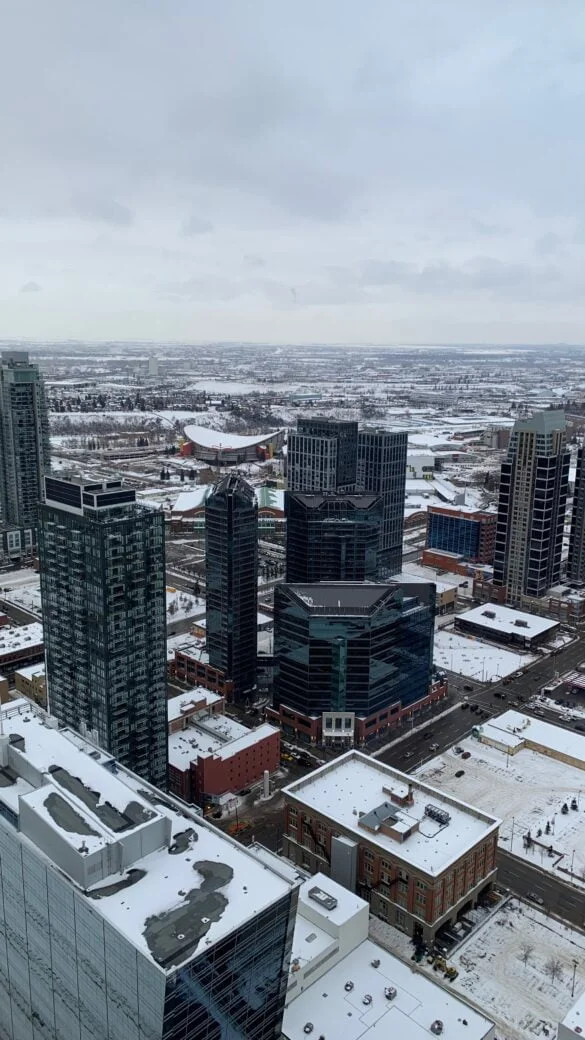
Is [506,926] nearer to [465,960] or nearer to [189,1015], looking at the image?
[465,960]

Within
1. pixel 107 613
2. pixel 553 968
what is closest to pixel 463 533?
pixel 107 613

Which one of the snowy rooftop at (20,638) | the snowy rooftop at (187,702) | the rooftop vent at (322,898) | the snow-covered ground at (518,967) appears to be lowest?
the snow-covered ground at (518,967)

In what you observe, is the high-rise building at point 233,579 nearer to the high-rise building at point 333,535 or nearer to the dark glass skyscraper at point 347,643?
the dark glass skyscraper at point 347,643

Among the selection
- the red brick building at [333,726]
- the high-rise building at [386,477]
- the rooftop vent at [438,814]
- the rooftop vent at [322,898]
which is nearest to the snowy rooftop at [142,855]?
the rooftop vent at [322,898]

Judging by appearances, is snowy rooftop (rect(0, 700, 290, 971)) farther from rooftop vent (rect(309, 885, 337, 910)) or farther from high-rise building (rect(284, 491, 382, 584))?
high-rise building (rect(284, 491, 382, 584))

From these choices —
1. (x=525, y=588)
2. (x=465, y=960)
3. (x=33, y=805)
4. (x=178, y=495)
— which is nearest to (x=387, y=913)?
(x=465, y=960)

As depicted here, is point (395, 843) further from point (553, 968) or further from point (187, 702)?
point (187, 702)

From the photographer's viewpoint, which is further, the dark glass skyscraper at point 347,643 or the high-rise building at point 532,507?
the high-rise building at point 532,507
